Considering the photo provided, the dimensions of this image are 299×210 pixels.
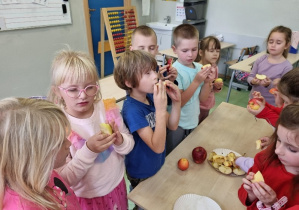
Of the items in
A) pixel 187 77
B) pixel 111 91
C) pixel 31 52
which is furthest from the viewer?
pixel 31 52

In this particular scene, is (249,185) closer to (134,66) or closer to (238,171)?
(238,171)

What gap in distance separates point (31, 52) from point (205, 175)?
3.23 meters

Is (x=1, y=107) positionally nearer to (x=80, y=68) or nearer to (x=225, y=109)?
(x=80, y=68)

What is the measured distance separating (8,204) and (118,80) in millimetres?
730

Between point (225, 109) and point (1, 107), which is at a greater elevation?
point (1, 107)

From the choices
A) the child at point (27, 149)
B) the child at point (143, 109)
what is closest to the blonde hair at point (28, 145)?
the child at point (27, 149)

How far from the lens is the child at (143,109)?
41.8 inches

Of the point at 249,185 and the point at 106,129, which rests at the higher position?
the point at 106,129

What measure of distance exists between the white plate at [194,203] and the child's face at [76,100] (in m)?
0.60

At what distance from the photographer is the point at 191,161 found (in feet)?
4.11

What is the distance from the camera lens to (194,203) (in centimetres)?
100

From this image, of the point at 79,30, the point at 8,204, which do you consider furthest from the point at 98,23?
the point at 8,204

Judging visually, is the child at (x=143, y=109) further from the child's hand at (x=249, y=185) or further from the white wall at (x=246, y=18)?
the white wall at (x=246, y=18)

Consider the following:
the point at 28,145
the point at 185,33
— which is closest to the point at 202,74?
the point at 185,33
